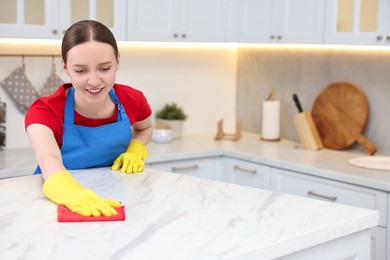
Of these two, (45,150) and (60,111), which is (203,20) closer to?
(60,111)

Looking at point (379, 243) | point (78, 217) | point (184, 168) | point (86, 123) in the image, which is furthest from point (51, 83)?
point (78, 217)

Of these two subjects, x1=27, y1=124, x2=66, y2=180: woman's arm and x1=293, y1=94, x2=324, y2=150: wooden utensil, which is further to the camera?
x1=293, y1=94, x2=324, y2=150: wooden utensil

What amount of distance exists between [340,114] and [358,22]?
26.4 inches

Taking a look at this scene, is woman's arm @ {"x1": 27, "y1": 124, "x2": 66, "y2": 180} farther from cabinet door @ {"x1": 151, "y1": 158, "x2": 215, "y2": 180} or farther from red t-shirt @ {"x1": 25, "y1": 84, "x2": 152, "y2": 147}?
cabinet door @ {"x1": 151, "y1": 158, "x2": 215, "y2": 180}

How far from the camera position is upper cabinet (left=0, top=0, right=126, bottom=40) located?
343cm

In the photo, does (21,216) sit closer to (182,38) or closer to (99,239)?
(99,239)

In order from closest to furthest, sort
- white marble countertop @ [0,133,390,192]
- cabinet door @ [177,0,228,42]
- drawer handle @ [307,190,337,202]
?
1. white marble countertop @ [0,133,390,192]
2. drawer handle @ [307,190,337,202]
3. cabinet door @ [177,0,228,42]

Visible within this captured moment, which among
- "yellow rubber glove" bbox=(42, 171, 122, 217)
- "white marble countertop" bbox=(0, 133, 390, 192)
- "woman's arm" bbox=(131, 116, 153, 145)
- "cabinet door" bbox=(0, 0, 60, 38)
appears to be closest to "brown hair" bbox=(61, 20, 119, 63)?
"yellow rubber glove" bbox=(42, 171, 122, 217)

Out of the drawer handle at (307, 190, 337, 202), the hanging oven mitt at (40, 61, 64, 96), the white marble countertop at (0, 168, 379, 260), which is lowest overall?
the drawer handle at (307, 190, 337, 202)

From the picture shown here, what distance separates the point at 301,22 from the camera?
12.3ft

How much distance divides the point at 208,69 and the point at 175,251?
316cm

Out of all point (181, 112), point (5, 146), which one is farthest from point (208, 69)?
point (5, 146)

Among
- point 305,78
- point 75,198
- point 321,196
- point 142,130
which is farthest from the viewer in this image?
point 305,78

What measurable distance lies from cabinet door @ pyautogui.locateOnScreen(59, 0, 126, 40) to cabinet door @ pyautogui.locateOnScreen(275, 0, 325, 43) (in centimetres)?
96
